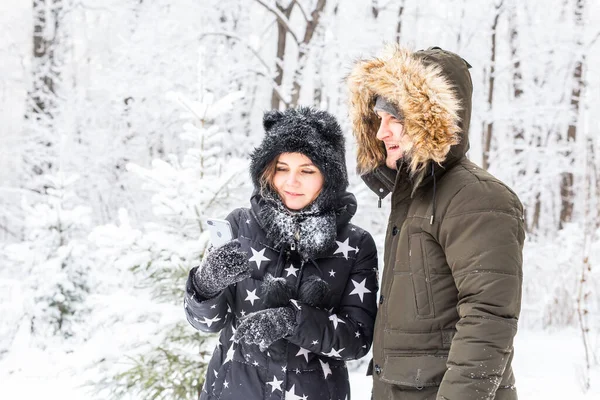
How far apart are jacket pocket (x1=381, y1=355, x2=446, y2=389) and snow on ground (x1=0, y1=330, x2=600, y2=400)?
2.85 m

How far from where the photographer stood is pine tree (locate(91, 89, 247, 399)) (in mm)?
3775

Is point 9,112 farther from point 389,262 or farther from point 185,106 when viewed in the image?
point 389,262

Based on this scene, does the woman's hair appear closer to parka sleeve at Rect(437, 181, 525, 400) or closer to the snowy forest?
the snowy forest

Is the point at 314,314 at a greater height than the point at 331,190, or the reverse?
the point at 331,190

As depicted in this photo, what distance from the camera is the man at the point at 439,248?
165 centimetres

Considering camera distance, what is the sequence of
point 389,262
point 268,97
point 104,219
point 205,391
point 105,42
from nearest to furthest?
point 389,262, point 205,391, point 104,219, point 105,42, point 268,97

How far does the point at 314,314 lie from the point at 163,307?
1860 mm

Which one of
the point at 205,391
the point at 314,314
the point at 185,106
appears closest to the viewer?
the point at 314,314

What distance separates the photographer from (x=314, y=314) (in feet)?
7.27

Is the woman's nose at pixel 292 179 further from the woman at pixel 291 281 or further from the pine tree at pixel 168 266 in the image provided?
the pine tree at pixel 168 266

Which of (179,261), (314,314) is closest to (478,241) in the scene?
(314,314)

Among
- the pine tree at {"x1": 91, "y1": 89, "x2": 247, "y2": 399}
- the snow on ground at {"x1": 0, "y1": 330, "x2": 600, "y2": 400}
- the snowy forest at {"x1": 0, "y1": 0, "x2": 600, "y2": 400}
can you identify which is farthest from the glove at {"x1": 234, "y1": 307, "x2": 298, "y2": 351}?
the snow on ground at {"x1": 0, "y1": 330, "x2": 600, "y2": 400}

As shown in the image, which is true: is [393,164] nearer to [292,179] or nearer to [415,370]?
[292,179]

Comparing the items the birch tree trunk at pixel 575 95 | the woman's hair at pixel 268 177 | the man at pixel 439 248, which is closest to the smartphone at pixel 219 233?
the woman's hair at pixel 268 177
